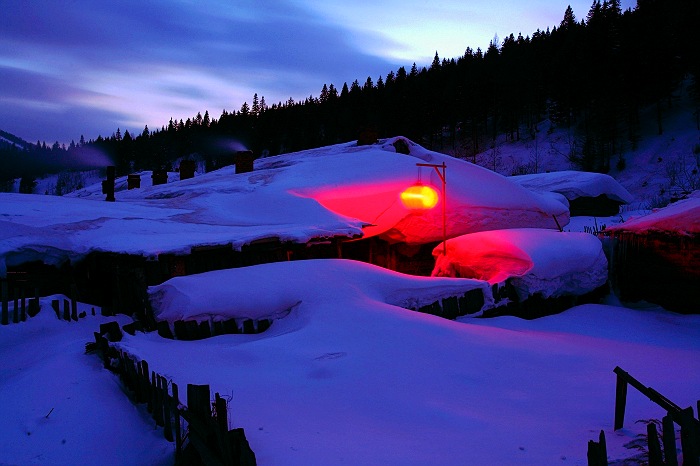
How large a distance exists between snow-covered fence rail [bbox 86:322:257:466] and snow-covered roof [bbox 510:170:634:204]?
86.9 feet

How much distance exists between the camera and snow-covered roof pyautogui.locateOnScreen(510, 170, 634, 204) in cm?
2812

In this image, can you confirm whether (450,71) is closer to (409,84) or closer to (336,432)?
(409,84)

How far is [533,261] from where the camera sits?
440 inches

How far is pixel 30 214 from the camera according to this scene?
11281 millimetres

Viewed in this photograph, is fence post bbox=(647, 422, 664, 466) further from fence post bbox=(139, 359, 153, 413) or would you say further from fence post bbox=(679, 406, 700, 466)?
fence post bbox=(139, 359, 153, 413)

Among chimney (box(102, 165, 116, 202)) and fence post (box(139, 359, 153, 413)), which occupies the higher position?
chimney (box(102, 165, 116, 202))

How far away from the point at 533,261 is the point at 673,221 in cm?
423

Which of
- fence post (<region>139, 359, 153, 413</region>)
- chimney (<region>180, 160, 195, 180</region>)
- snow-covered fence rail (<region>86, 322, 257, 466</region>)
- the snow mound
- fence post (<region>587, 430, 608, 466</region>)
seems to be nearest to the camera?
fence post (<region>587, 430, 608, 466</region>)

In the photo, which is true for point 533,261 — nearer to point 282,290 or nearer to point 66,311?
point 282,290

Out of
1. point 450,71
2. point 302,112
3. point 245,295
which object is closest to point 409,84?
point 450,71

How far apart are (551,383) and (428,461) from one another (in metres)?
2.88

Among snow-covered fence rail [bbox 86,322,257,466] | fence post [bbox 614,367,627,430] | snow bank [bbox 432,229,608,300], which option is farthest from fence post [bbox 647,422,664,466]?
snow bank [bbox 432,229,608,300]

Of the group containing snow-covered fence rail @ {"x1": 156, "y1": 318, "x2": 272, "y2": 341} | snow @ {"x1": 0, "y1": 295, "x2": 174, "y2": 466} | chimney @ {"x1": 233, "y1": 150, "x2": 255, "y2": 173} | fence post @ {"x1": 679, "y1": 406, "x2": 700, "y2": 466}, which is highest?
chimney @ {"x1": 233, "y1": 150, "x2": 255, "y2": 173}

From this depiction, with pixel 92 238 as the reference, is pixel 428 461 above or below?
Result: below
